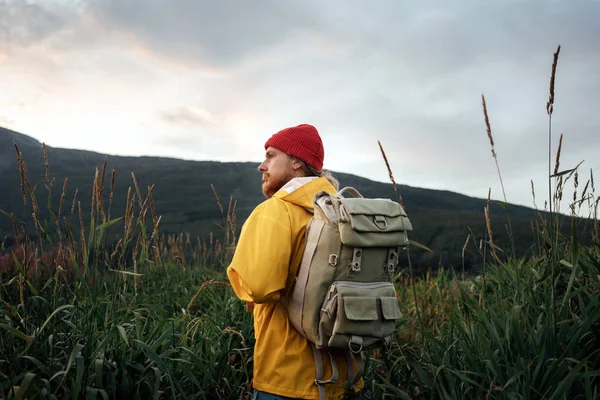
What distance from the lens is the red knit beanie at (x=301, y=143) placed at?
2.74m

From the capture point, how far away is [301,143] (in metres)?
2.74

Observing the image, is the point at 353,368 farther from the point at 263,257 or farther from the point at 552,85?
the point at 552,85

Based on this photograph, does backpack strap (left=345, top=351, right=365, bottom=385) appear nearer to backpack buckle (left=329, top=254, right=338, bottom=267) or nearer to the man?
the man

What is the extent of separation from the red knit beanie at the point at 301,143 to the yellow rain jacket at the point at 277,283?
0.26m

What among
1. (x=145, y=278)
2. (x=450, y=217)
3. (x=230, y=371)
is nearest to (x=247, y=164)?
(x=450, y=217)

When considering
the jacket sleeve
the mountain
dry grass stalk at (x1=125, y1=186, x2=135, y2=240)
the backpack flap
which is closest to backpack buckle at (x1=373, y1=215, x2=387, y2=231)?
the backpack flap

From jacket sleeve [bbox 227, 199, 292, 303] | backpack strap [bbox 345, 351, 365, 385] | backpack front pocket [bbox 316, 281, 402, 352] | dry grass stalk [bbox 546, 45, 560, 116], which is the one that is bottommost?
backpack strap [bbox 345, 351, 365, 385]

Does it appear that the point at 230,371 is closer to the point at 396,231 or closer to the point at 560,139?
the point at 396,231

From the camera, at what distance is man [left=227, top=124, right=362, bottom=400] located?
2232 millimetres

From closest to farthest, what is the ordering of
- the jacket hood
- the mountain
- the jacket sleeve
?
the jacket sleeve
the jacket hood
the mountain

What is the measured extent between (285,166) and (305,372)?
1150 millimetres

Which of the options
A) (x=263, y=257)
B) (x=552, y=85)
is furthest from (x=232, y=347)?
(x=552, y=85)

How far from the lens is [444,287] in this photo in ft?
21.8

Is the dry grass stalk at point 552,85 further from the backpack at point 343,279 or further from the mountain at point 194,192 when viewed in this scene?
the mountain at point 194,192
